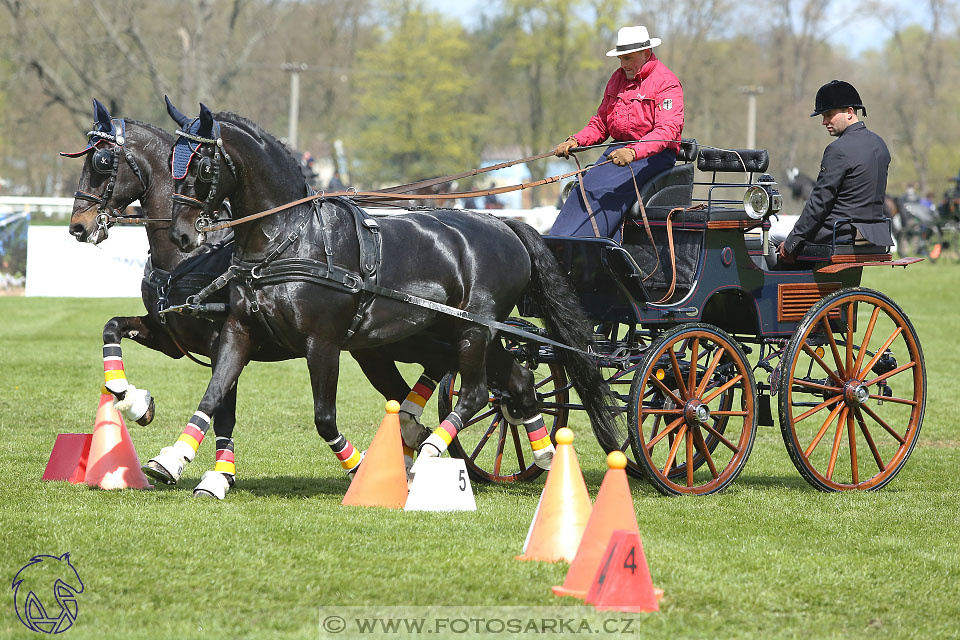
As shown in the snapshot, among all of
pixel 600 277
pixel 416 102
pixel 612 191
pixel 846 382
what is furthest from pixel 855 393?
pixel 416 102

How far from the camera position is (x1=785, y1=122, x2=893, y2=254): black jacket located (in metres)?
7.20

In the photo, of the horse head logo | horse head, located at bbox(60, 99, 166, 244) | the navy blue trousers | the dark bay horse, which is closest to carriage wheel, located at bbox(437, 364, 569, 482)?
the navy blue trousers

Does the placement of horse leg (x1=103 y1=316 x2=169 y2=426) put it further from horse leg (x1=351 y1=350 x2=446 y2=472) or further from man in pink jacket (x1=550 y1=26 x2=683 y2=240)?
man in pink jacket (x1=550 y1=26 x2=683 y2=240)

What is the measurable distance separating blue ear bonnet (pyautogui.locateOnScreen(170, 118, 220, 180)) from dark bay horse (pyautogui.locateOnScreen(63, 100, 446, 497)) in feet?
1.71

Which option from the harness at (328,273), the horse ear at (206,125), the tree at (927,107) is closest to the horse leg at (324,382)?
the harness at (328,273)

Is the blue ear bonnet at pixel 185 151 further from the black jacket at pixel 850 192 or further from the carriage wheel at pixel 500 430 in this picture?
the black jacket at pixel 850 192

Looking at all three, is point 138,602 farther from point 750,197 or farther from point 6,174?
point 6,174

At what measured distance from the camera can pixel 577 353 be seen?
700cm

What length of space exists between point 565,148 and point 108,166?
8.67 ft

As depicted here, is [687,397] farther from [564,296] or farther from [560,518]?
[560,518]

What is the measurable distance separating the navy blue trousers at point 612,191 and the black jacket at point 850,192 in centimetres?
94

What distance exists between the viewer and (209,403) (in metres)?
6.13

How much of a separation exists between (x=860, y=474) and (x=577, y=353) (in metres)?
→ 2.65

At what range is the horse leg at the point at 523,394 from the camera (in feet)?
23.4
